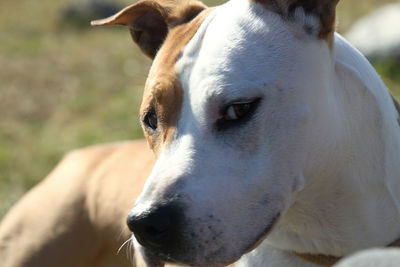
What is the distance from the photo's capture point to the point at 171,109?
268 cm

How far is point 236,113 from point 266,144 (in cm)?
18

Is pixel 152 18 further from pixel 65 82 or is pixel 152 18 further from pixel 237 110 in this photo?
pixel 65 82

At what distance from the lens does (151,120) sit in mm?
2857

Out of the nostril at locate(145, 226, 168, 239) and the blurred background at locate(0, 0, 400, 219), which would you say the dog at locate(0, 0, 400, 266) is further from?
the blurred background at locate(0, 0, 400, 219)

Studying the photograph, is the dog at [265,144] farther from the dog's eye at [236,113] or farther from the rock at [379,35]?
the rock at [379,35]

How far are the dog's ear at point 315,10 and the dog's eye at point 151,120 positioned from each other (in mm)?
698

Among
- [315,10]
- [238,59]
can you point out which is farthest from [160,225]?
[315,10]

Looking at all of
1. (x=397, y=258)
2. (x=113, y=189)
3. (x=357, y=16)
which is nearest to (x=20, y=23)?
(x=357, y=16)

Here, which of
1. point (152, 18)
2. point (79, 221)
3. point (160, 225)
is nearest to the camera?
point (160, 225)

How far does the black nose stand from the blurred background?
10.3ft

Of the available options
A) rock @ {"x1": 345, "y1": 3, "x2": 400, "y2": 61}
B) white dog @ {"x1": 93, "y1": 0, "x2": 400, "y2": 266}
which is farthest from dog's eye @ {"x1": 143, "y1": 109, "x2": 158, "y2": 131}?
rock @ {"x1": 345, "y1": 3, "x2": 400, "y2": 61}

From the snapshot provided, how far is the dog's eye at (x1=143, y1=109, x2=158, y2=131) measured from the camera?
2.82 m

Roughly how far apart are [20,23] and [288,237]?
1094 cm

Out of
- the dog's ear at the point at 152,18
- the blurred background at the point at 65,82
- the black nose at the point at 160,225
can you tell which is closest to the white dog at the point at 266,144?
the black nose at the point at 160,225
